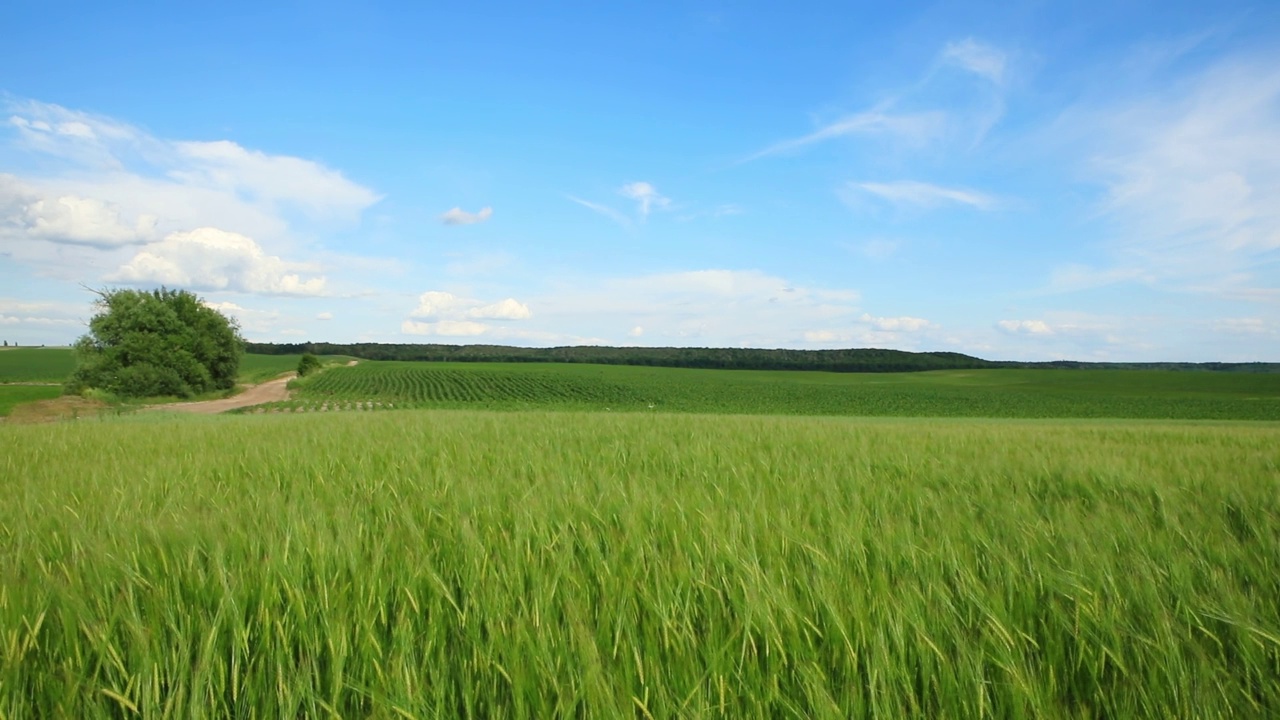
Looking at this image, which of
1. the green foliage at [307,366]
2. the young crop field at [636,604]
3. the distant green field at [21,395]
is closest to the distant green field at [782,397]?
the green foliage at [307,366]

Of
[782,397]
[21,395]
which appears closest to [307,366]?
[21,395]

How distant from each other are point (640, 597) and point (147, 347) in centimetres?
4950

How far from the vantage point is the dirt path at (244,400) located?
113 ft

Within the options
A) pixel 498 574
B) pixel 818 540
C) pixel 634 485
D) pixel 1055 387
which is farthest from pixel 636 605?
pixel 1055 387

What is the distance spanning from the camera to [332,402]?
40094mm

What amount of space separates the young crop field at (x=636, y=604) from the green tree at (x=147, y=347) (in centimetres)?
4539

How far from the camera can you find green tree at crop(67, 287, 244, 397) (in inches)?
1549

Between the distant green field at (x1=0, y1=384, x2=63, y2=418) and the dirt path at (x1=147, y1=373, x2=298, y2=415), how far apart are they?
5449 mm

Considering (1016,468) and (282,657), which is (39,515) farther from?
(1016,468)

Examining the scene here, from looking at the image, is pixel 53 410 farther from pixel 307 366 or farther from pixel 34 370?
pixel 34 370

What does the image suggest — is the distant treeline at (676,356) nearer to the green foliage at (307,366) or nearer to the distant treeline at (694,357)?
the distant treeline at (694,357)

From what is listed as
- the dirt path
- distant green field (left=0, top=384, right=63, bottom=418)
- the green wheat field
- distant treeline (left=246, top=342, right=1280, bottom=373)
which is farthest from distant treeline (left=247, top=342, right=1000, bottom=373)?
the green wheat field

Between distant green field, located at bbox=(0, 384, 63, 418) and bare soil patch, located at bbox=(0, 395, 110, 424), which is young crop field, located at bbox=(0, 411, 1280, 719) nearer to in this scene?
bare soil patch, located at bbox=(0, 395, 110, 424)

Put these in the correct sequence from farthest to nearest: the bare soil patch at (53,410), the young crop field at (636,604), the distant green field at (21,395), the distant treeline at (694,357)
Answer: the distant treeline at (694,357)
the distant green field at (21,395)
the bare soil patch at (53,410)
the young crop field at (636,604)
